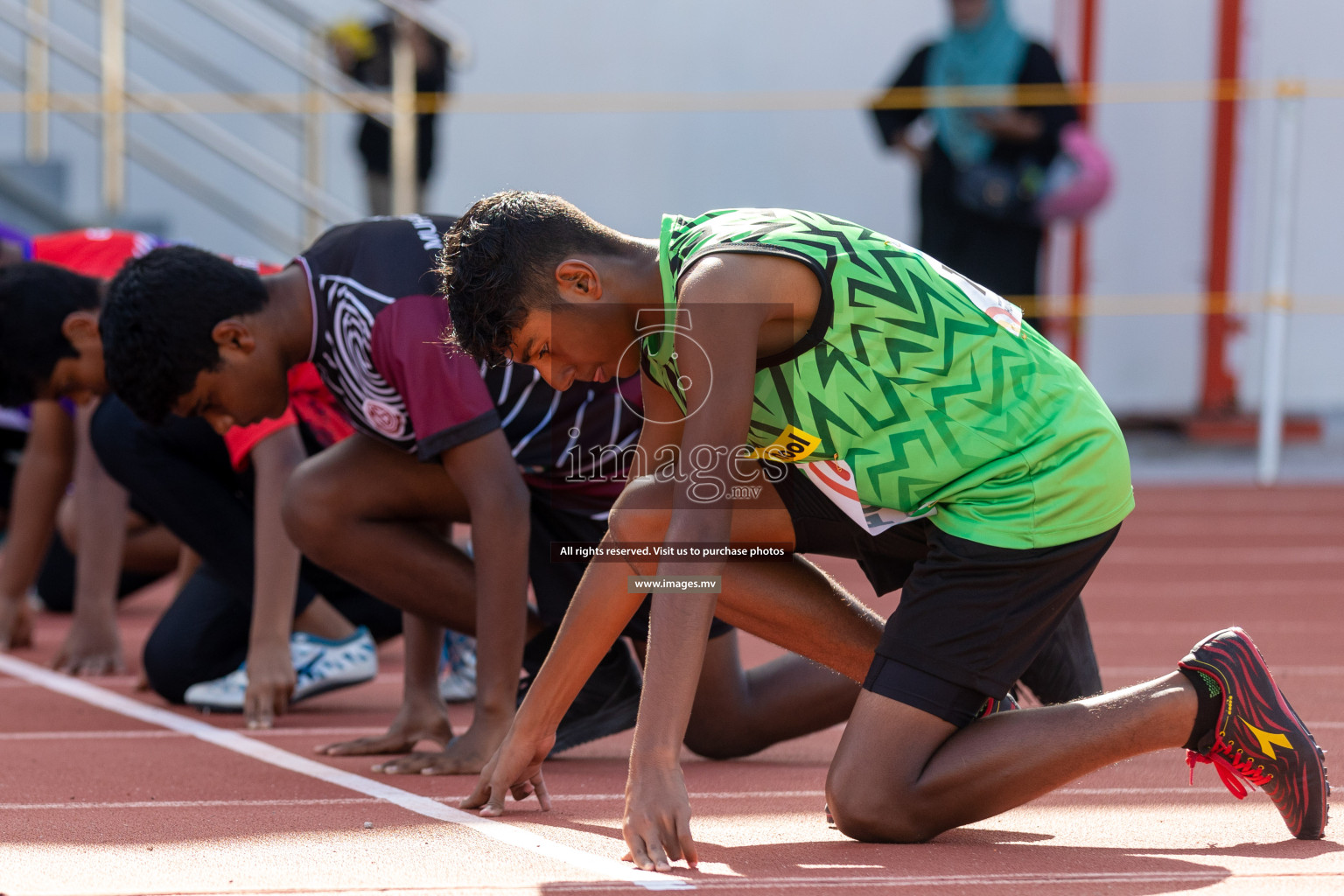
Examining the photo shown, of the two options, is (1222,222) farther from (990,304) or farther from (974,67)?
(990,304)

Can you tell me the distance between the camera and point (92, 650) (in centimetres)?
362

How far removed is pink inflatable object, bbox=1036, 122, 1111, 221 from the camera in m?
6.66

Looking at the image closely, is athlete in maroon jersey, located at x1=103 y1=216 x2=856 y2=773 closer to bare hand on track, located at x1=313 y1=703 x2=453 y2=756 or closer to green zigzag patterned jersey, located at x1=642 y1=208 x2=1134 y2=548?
bare hand on track, located at x1=313 y1=703 x2=453 y2=756

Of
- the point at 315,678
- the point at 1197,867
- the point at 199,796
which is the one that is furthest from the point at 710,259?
the point at 315,678

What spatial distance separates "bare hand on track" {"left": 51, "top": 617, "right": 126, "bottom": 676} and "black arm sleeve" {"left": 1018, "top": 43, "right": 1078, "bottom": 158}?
14.6ft

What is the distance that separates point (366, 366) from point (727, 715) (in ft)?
2.75

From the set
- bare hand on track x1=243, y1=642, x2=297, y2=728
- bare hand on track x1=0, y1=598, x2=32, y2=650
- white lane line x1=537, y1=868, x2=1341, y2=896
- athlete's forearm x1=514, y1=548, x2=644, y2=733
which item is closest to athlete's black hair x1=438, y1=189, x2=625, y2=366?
athlete's forearm x1=514, y1=548, x2=644, y2=733

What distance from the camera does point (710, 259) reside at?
2.03 meters

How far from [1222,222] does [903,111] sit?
7.60 feet

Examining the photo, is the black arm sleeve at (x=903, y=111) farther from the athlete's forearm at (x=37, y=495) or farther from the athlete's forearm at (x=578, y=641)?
the athlete's forearm at (x=578, y=641)

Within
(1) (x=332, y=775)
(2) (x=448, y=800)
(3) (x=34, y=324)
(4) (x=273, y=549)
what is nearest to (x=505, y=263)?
(2) (x=448, y=800)

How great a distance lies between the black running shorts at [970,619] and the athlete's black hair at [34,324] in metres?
2.05

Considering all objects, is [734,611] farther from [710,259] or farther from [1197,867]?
[1197,867]

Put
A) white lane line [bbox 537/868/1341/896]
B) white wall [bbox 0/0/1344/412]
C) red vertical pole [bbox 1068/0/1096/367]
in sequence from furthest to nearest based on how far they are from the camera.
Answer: white wall [bbox 0/0/1344/412] → red vertical pole [bbox 1068/0/1096/367] → white lane line [bbox 537/868/1341/896]
